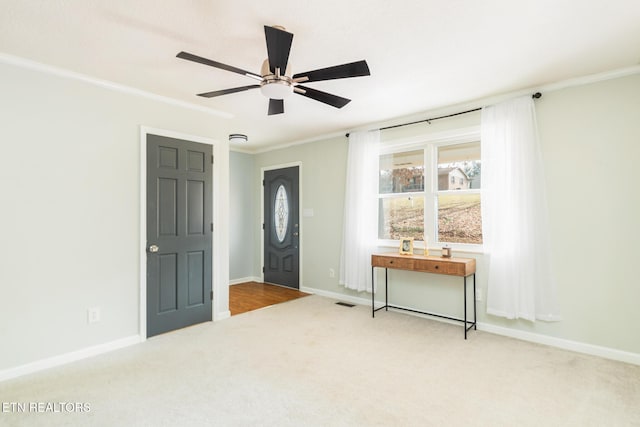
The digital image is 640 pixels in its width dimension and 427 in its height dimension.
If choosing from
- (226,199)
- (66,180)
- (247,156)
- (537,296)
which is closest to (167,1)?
(66,180)

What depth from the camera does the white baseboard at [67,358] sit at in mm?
2641

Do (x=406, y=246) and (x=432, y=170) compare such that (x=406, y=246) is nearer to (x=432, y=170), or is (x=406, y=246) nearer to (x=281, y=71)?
(x=432, y=170)

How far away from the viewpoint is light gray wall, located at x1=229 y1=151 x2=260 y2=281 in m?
6.17

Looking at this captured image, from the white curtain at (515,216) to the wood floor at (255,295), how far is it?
9.35 ft

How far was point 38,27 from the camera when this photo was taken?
225 cm

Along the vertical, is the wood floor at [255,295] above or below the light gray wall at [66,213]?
below

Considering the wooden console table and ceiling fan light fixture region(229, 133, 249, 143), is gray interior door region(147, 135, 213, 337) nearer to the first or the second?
ceiling fan light fixture region(229, 133, 249, 143)

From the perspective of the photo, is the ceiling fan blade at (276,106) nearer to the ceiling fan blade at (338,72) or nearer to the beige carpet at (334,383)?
the ceiling fan blade at (338,72)

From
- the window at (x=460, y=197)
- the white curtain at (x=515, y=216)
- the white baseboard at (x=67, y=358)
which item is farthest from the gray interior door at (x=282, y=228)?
the white curtain at (x=515, y=216)

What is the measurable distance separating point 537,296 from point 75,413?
12.9 feet

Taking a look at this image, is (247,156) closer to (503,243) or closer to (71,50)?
(71,50)

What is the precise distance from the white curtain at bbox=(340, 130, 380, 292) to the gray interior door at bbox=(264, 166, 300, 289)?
118cm

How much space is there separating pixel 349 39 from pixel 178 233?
262 centimetres

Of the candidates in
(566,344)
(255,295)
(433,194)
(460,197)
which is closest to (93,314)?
(255,295)
